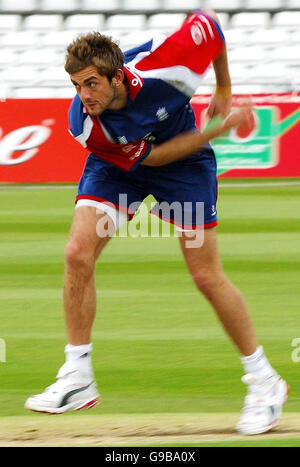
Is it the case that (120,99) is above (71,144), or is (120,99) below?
below

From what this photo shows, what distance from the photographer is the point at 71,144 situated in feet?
49.6

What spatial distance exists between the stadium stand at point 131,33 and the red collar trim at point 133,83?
51.5 feet

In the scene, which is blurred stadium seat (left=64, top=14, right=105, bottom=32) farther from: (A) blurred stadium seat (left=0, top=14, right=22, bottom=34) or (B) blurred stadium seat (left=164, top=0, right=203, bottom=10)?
(B) blurred stadium seat (left=164, top=0, right=203, bottom=10)

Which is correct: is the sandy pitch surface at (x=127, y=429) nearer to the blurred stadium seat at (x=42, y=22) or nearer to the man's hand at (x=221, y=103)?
the man's hand at (x=221, y=103)

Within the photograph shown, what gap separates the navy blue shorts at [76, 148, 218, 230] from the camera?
14.4ft

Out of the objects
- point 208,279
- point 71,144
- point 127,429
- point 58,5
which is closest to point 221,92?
point 208,279

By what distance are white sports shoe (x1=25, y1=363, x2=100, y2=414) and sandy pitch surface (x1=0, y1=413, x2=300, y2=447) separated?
8 centimetres

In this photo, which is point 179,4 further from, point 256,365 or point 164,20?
point 256,365

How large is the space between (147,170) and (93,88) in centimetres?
51

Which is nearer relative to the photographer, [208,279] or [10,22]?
[208,279]

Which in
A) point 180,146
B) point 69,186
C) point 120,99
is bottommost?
point 180,146

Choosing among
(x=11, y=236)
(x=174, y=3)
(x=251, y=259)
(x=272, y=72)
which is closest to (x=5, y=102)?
(x=11, y=236)

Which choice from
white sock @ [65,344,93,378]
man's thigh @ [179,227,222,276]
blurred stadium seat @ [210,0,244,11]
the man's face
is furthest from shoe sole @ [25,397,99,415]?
blurred stadium seat @ [210,0,244,11]

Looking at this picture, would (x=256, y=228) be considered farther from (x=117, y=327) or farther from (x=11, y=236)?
(x=117, y=327)
